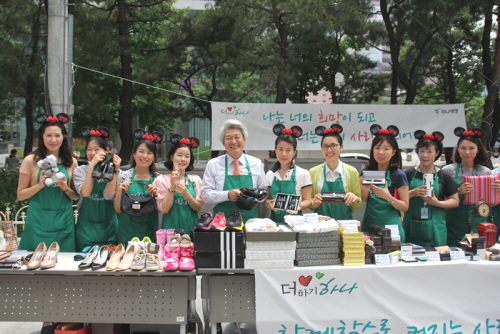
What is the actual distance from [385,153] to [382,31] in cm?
1051

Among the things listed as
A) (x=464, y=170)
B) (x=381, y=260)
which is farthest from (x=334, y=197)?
(x=464, y=170)

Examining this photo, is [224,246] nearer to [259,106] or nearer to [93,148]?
[93,148]

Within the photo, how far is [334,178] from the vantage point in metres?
3.39

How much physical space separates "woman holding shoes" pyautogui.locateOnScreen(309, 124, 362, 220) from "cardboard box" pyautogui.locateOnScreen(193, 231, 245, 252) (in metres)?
0.83

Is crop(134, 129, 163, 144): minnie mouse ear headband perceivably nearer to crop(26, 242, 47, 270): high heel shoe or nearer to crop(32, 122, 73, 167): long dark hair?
crop(32, 122, 73, 167): long dark hair

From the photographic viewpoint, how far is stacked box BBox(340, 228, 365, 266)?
2.80 meters

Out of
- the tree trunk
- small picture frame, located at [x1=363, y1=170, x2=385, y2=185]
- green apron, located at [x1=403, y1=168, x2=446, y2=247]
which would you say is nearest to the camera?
small picture frame, located at [x1=363, y1=170, x2=385, y2=185]

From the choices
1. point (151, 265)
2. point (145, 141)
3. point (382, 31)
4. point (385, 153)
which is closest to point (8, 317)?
point (151, 265)

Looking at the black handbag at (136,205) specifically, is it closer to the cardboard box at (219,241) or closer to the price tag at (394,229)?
the cardboard box at (219,241)

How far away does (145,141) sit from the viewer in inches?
131

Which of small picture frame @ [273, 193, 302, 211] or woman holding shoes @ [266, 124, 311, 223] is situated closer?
small picture frame @ [273, 193, 302, 211]

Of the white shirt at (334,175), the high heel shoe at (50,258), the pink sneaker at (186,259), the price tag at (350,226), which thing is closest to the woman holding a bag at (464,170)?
the white shirt at (334,175)

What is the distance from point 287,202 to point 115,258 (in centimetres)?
126

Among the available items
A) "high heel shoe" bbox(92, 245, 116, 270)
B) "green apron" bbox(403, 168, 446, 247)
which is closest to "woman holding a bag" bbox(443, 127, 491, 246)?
"green apron" bbox(403, 168, 446, 247)
